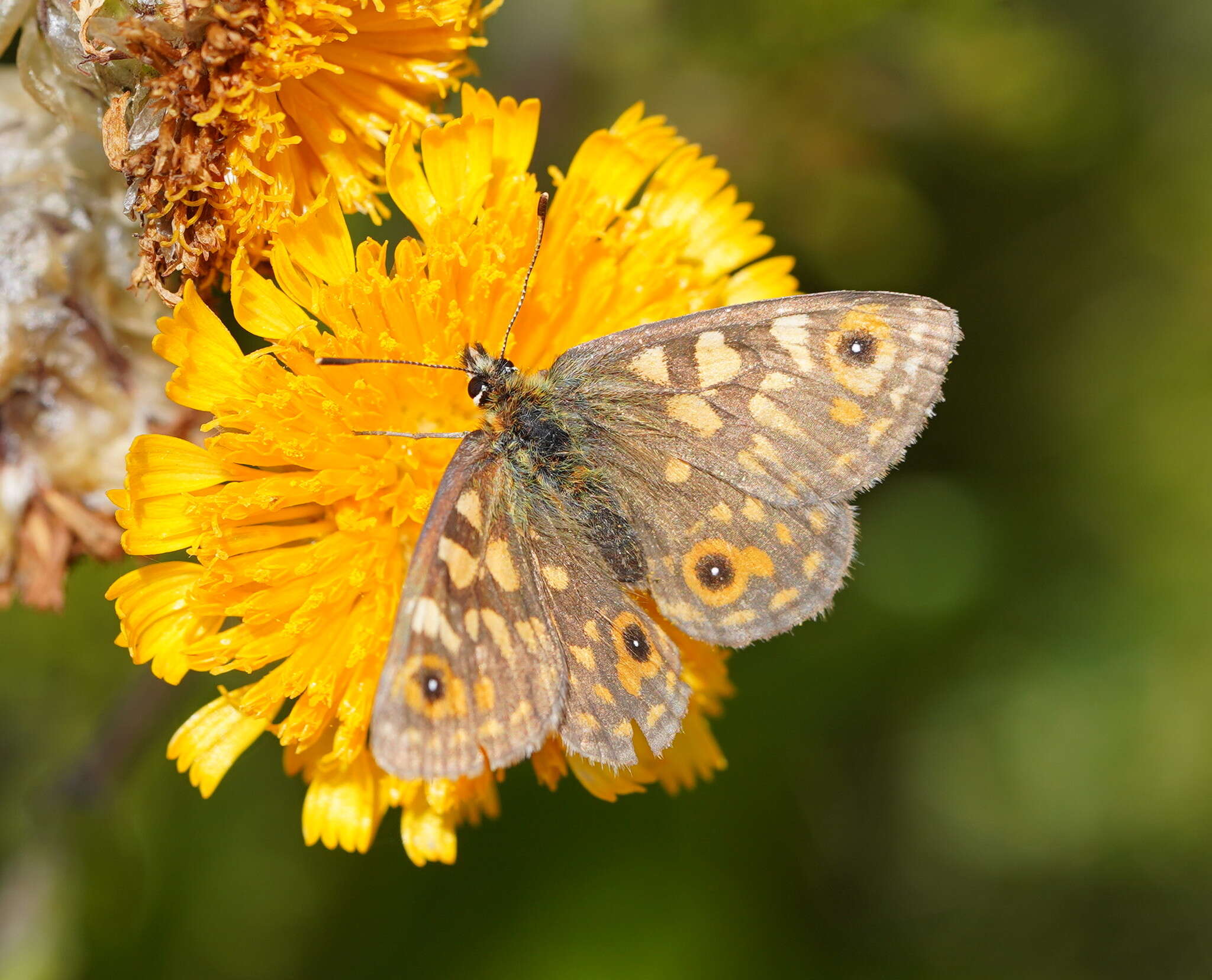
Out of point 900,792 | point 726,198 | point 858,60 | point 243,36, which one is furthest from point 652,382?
point 900,792

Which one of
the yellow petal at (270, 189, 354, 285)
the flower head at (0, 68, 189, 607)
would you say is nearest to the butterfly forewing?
the yellow petal at (270, 189, 354, 285)

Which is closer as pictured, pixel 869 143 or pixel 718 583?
pixel 718 583

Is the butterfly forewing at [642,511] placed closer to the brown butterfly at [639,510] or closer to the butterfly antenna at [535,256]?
the brown butterfly at [639,510]

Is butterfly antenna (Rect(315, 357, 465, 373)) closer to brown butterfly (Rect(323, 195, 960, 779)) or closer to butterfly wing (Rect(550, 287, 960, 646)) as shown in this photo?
brown butterfly (Rect(323, 195, 960, 779))

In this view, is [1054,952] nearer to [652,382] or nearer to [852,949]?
[852,949]

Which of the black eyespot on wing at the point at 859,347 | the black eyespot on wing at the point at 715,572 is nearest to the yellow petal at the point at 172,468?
the black eyespot on wing at the point at 715,572

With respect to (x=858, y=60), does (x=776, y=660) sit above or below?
below

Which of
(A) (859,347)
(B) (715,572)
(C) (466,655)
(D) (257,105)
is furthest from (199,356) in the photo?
(A) (859,347)

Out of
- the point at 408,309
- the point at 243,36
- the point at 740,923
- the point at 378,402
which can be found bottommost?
the point at 740,923
